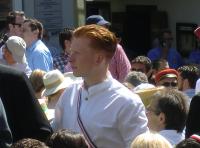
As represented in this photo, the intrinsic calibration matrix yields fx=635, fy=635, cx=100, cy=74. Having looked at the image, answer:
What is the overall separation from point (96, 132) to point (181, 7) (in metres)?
10.3

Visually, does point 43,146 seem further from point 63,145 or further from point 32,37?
point 32,37

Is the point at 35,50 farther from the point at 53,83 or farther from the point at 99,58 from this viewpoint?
the point at 99,58

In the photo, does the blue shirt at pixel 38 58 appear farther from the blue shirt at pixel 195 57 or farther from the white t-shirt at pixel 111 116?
the blue shirt at pixel 195 57

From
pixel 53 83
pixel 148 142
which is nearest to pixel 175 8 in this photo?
pixel 53 83

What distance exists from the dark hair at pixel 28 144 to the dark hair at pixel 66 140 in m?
0.17

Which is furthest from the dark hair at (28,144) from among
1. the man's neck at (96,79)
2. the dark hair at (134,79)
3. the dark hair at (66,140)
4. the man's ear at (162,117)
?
the dark hair at (134,79)

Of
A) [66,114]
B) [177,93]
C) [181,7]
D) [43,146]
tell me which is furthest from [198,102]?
[181,7]

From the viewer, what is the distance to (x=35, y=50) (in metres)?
7.15

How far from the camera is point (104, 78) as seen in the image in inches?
135

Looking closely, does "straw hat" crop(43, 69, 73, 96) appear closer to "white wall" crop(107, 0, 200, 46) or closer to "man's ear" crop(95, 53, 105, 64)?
"man's ear" crop(95, 53, 105, 64)

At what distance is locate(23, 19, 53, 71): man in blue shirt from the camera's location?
708 centimetres

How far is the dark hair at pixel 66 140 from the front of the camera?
3057 millimetres

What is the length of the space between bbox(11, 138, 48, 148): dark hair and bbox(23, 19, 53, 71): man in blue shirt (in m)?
4.16

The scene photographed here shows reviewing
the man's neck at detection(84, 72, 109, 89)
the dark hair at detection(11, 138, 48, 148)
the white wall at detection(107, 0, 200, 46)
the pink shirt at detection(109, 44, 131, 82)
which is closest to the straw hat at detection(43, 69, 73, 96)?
the man's neck at detection(84, 72, 109, 89)
